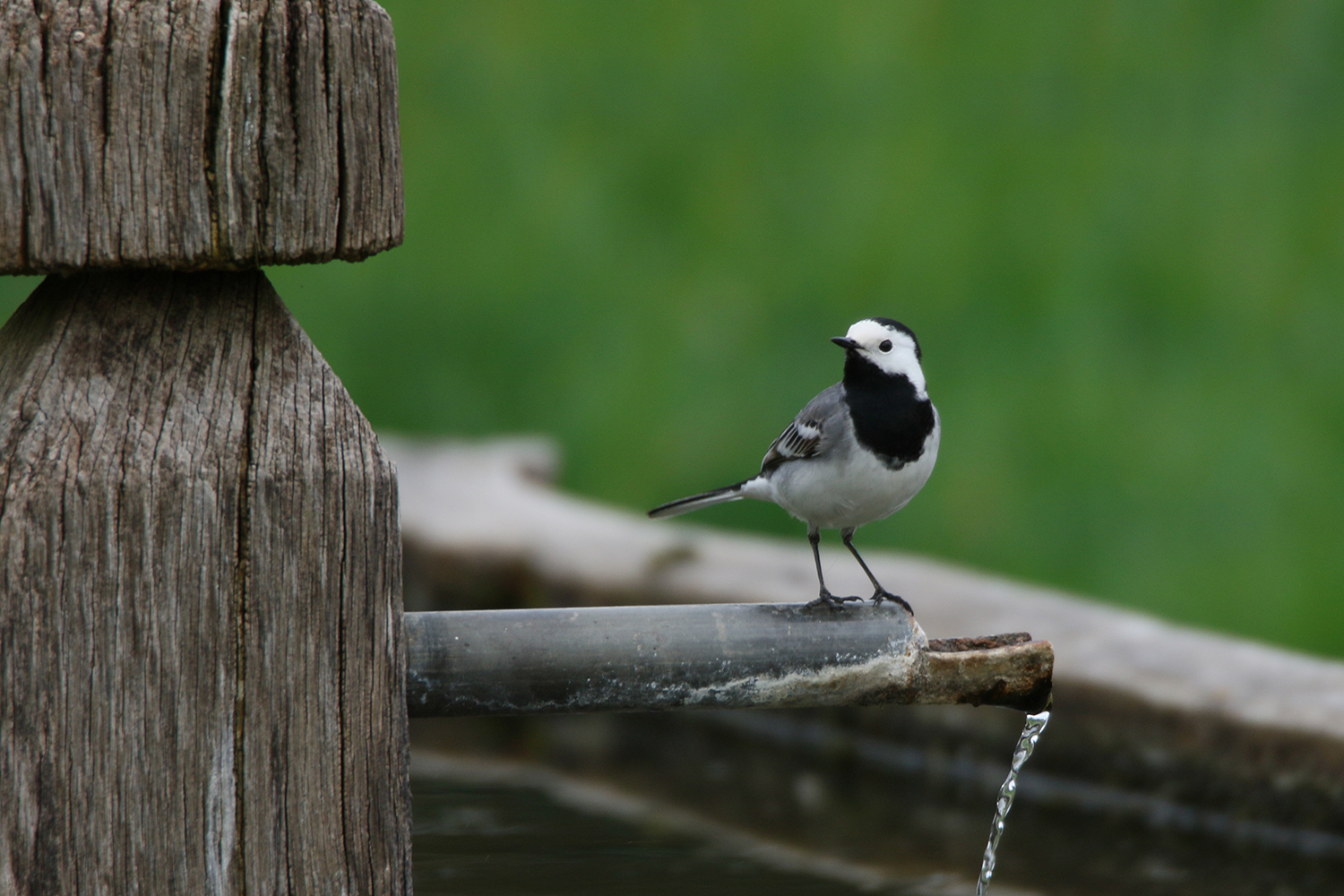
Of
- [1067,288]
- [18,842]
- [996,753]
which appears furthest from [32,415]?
[1067,288]

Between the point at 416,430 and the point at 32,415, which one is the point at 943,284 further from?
the point at 32,415

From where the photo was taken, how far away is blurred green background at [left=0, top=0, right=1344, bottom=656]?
21.1 ft

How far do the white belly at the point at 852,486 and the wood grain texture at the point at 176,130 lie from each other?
1.56 metres

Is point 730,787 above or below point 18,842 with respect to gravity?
below

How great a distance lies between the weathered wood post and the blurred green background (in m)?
4.62

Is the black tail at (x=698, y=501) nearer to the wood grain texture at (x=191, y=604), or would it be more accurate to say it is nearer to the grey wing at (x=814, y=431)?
the grey wing at (x=814, y=431)

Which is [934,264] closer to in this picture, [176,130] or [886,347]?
[886,347]

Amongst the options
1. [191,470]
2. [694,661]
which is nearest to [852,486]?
[694,661]

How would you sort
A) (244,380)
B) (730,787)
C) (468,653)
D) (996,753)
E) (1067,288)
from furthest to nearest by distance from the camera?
(1067,288) → (730,787) → (996,753) → (468,653) → (244,380)

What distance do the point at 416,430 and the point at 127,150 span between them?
19.7ft

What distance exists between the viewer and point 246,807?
1.65 meters

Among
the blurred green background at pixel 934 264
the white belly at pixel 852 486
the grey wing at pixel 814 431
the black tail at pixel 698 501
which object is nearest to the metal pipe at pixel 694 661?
the white belly at pixel 852 486

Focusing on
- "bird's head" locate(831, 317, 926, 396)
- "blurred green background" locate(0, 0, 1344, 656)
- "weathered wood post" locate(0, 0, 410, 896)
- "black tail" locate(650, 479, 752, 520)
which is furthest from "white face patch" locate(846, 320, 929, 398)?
"blurred green background" locate(0, 0, 1344, 656)

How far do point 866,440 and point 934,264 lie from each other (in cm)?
484
